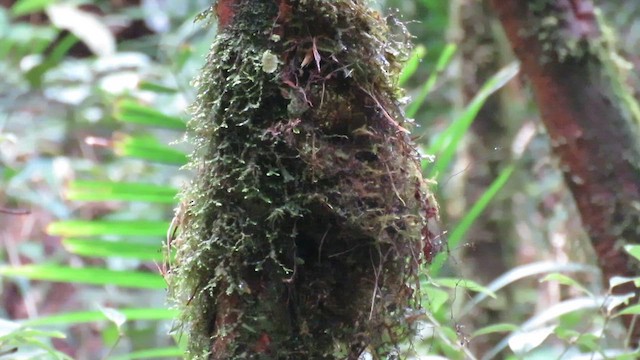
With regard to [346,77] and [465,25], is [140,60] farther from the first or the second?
[346,77]

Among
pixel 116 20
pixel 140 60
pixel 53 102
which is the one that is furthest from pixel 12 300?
pixel 116 20

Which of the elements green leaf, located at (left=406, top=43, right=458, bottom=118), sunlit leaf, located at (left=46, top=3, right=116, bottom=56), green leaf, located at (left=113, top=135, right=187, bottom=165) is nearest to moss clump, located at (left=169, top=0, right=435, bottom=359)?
green leaf, located at (left=406, top=43, right=458, bottom=118)

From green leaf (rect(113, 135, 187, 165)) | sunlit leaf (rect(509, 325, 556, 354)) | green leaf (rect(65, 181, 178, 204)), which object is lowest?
sunlit leaf (rect(509, 325, 556, 354))

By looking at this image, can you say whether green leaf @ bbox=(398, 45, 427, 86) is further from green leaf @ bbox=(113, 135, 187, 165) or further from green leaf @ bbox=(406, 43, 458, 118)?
green leaf @ bbox=(113, 135, 187, 165)

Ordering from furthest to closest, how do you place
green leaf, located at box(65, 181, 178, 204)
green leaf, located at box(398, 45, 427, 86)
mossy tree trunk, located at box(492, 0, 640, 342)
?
green leaf, located at box(65, 181, 178, 204)
mossy tree trunk, located at box(492, 0, 640, 342)
green leaf, located at box(398, 45, 427, 86)

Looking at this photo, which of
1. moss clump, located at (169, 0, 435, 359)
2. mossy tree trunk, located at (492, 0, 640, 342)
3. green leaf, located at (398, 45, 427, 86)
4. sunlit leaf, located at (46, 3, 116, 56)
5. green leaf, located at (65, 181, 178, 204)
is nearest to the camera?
moss clump, located at (169, 0, 435, 359)

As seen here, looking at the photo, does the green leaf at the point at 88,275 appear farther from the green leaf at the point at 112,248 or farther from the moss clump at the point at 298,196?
the moss clump at the point at 298,196
